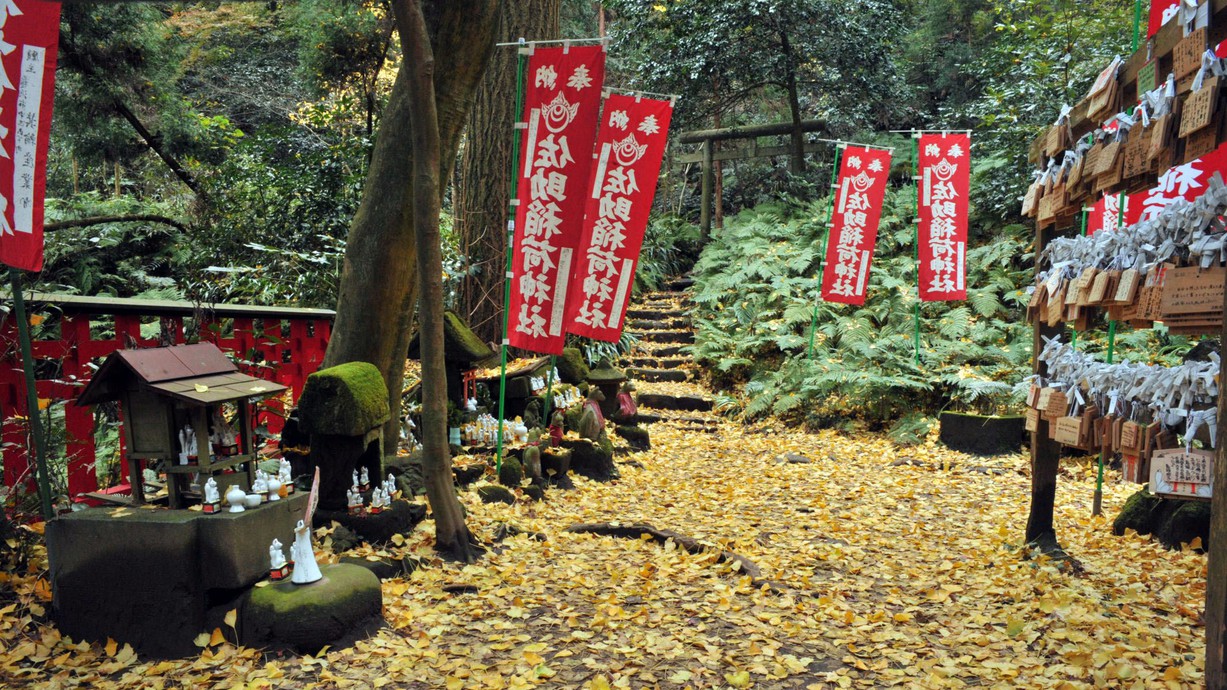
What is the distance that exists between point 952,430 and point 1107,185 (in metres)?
6.14

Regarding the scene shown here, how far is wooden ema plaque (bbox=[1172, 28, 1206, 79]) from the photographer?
290cm

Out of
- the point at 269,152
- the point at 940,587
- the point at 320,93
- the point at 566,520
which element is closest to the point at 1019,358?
the point at 940,587

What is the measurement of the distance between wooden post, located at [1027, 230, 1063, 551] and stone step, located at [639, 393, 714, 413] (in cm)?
649

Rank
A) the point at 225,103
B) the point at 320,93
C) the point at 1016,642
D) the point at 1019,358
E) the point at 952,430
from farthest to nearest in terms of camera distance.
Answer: the point at 225,103 < the point at 320,93 < the point at 1019,358 < the point at 952,430 < the point at 1016,642

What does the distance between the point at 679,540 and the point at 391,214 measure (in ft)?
10.5

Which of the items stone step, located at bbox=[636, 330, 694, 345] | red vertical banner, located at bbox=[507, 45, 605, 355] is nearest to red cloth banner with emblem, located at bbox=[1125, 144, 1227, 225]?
red vertical banner, located at bbox=[507, 45, 605, 355]

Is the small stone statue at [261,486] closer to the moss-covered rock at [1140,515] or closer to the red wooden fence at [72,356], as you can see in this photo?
the red wooden fence at [72,356]

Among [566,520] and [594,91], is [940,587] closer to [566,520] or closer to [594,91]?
[566,520]

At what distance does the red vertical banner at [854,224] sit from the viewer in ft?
36.8

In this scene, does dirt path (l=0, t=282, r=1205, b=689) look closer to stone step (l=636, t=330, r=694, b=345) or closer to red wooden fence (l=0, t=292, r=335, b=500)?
red wooden fence (l=0, t=292, r=335, b=500)

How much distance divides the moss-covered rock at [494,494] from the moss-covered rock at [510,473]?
0.21 metres

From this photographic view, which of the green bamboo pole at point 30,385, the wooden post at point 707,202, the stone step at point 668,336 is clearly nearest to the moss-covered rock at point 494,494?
the green bamboo pole at point 30,385

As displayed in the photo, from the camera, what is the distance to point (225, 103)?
1759cm

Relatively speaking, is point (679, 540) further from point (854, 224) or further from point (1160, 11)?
point (854, 224)
